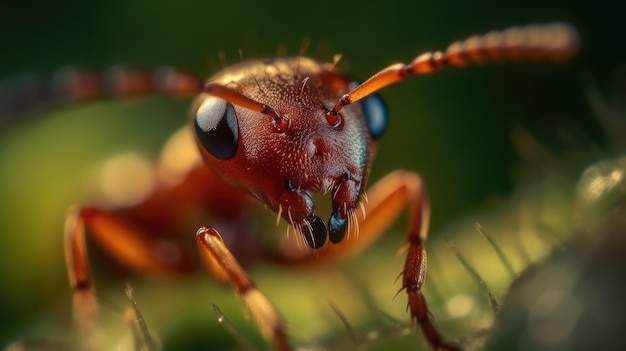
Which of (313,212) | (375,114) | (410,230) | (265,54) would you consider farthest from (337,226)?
(265,54)

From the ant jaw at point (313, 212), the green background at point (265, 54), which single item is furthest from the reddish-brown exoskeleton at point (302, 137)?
the green background at point (265, 54)

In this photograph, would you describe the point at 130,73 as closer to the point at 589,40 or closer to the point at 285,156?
the point at 285,156

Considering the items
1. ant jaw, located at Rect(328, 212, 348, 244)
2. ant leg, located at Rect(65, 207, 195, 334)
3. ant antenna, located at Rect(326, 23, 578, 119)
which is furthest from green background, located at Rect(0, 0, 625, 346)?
ant jaw, located at Rect(328, 212, 348, 244)

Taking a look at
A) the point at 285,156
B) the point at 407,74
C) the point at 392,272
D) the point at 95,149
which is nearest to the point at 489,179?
the point at 392,272

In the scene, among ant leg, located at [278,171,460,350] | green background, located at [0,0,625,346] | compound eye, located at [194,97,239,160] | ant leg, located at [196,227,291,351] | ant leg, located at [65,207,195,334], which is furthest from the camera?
green background, located at [0,0,625,346]

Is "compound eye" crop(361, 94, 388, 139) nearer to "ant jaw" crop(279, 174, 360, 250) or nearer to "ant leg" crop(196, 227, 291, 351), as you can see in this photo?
"ant jaw" crop(279, 174, 360, 250)

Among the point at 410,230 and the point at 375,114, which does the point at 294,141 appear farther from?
the point at 410,230
